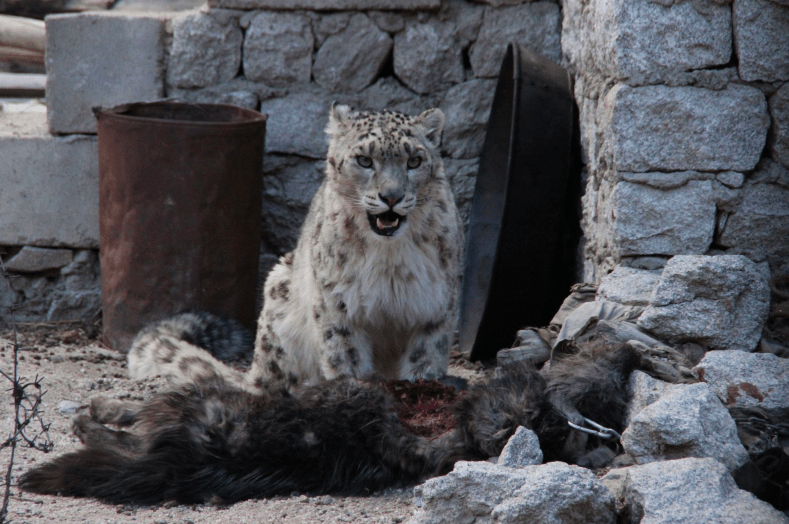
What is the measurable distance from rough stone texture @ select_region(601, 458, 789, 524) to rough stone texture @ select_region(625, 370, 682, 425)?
0.47 meters

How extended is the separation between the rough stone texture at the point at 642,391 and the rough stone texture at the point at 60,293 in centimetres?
404

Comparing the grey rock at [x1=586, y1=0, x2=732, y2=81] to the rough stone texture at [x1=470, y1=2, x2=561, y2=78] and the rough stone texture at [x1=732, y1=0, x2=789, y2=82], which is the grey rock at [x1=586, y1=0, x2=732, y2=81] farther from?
the rough stone texture at [x1=470, y1=2, x2=561, y2=78]

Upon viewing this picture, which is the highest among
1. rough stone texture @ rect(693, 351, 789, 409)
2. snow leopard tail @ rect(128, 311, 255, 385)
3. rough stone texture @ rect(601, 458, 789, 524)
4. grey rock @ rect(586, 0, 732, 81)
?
grey rock @ rect(586, 0, 732, 81)

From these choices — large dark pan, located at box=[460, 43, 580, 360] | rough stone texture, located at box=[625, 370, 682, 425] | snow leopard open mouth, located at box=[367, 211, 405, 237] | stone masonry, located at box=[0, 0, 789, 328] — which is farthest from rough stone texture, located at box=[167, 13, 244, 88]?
rough stone texture, located at box=[625, 370, 682, 425]

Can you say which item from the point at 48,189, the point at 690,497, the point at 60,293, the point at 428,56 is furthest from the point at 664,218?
the point at 60,293

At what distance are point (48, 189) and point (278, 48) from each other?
1.79m

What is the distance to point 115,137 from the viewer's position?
494cm

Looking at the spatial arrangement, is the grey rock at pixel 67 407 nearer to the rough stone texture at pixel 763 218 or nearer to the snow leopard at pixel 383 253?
the snow leopard at pixel 383 253

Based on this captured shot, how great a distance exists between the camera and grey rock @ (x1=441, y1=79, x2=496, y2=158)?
5.36m

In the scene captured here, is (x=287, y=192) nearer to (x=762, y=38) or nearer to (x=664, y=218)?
(x=664, y=218)

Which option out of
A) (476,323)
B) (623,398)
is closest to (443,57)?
(476,323)

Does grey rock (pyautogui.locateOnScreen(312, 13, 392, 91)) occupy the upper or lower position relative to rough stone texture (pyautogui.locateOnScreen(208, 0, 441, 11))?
lower

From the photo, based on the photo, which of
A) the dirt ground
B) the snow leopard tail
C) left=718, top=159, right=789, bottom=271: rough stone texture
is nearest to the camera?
the dirt ground

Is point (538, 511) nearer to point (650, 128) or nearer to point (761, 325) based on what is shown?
point (761, 325)
